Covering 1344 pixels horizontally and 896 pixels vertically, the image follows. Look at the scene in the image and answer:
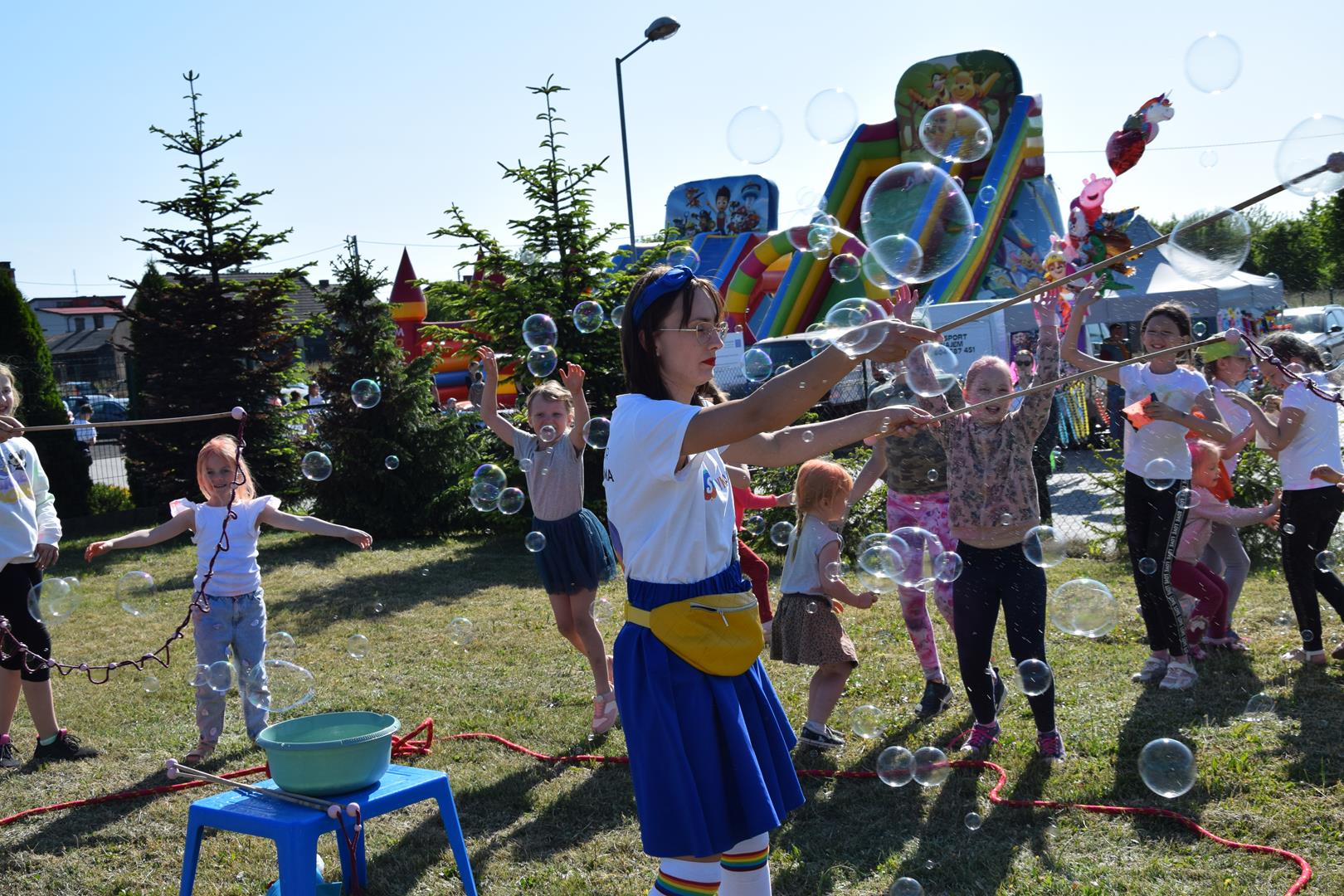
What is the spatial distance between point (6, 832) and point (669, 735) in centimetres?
322

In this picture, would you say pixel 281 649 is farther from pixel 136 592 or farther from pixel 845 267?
pixel 845 267

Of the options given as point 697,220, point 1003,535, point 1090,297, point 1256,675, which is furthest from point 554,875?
point 697,220

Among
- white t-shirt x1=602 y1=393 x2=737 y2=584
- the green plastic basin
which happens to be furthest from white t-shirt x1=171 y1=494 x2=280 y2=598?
white t-shirt x1=602 y1=393 x2=737 y2=584

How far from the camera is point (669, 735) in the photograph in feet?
8.04

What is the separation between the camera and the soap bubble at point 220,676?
4586 mm

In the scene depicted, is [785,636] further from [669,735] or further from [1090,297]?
[669,735]

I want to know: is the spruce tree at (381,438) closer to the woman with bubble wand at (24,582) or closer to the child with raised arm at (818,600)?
the woman with bubble wand at (24,582)

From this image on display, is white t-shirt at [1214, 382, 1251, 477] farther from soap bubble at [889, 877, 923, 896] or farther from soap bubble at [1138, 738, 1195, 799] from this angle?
soap bubble at [889, 877, 923, 896]

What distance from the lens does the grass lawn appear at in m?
3.56

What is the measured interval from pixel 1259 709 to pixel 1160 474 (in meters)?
1.02

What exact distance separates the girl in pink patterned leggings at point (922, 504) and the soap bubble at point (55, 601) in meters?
3.43

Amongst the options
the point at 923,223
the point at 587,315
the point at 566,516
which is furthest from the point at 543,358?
the point at 923,223

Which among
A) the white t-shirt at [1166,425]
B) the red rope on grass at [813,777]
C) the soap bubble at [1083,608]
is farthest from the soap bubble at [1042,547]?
the white t-shirt at [1166,425]

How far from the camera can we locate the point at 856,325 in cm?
305
